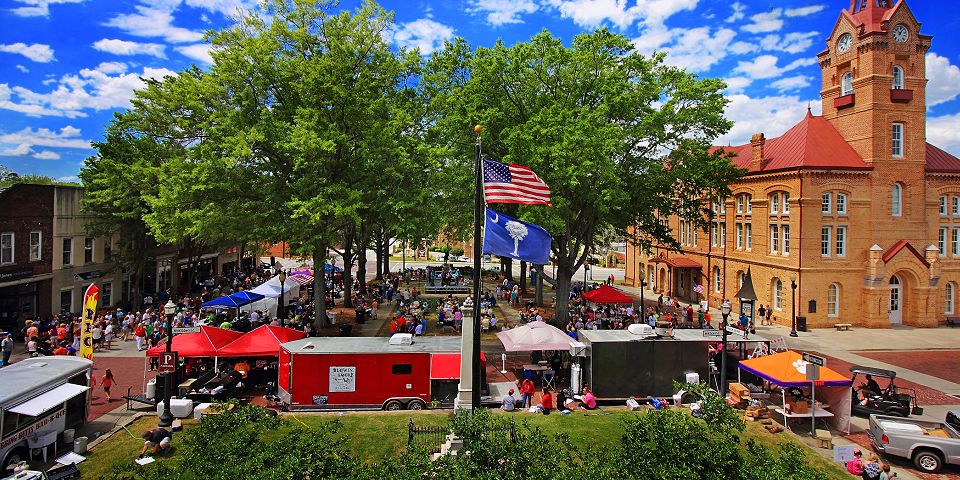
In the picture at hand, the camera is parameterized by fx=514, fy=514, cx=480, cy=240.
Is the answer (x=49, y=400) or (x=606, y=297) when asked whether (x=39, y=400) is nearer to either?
(x=49, y=400)

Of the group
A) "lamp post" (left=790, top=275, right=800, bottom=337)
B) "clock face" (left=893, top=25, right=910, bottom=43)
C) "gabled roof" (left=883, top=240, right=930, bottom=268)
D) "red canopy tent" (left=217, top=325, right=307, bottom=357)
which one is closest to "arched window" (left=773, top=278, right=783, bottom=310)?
"lamp post" (left=790, top=275, right=800, bottom=337)

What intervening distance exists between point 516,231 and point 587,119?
14.6m

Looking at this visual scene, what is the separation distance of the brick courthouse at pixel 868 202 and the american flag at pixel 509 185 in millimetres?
26377

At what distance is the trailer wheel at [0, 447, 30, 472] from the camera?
40.4 feet

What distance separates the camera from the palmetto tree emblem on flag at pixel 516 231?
11.7 m

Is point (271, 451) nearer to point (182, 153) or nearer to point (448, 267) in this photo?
point (182, 153)

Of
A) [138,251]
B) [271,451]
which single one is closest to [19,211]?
[138,251]

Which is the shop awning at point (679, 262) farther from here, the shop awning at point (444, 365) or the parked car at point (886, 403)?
the shop awning at point (444, 365)

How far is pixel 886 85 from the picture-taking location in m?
32.5

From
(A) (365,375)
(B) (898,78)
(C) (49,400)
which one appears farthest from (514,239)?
(B) (898,78)

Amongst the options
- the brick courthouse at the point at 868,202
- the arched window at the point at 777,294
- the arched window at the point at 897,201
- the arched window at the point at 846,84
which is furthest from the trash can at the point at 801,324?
the arched window at the point at 846,84

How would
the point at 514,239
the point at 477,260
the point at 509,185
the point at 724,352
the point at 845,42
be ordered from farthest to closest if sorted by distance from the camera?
1. the point at 845,42
2. the point at 724,352
3. the point at 509,185
4. the point at 514,239
5. the point at 477,260

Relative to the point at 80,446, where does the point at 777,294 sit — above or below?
above

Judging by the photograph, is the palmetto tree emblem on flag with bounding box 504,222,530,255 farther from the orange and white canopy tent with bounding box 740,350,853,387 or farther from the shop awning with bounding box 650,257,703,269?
the shop awning with bounding box 650,257,703,269
